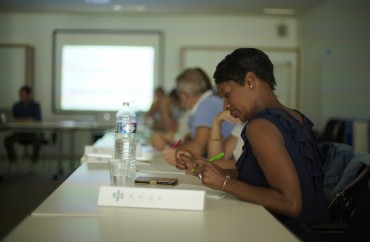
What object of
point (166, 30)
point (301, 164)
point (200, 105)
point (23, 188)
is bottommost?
point (23, 188)

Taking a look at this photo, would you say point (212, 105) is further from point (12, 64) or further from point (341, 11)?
point (12, 64)

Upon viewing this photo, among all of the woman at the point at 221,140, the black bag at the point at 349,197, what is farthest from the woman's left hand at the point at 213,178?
the woman at the point at 221,140

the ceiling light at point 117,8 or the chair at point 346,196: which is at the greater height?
the ceiling light at point 117,8

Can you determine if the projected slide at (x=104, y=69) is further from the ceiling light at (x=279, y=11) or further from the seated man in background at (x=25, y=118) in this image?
the ceiling light at (x=279, y=11)

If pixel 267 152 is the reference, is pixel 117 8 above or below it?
above

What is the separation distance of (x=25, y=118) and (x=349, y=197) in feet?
22.9

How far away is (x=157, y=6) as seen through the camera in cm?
802

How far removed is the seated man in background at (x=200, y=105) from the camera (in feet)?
10.0

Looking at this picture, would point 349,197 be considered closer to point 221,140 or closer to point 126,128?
point 126,128

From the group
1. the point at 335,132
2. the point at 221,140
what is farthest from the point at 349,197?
the point at 335,132

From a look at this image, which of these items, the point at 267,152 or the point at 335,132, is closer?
the point at 267,152

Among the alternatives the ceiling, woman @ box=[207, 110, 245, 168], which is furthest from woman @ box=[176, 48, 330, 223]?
the ceiling

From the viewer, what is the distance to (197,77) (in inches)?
136

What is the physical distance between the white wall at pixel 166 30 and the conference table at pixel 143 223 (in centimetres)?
735
